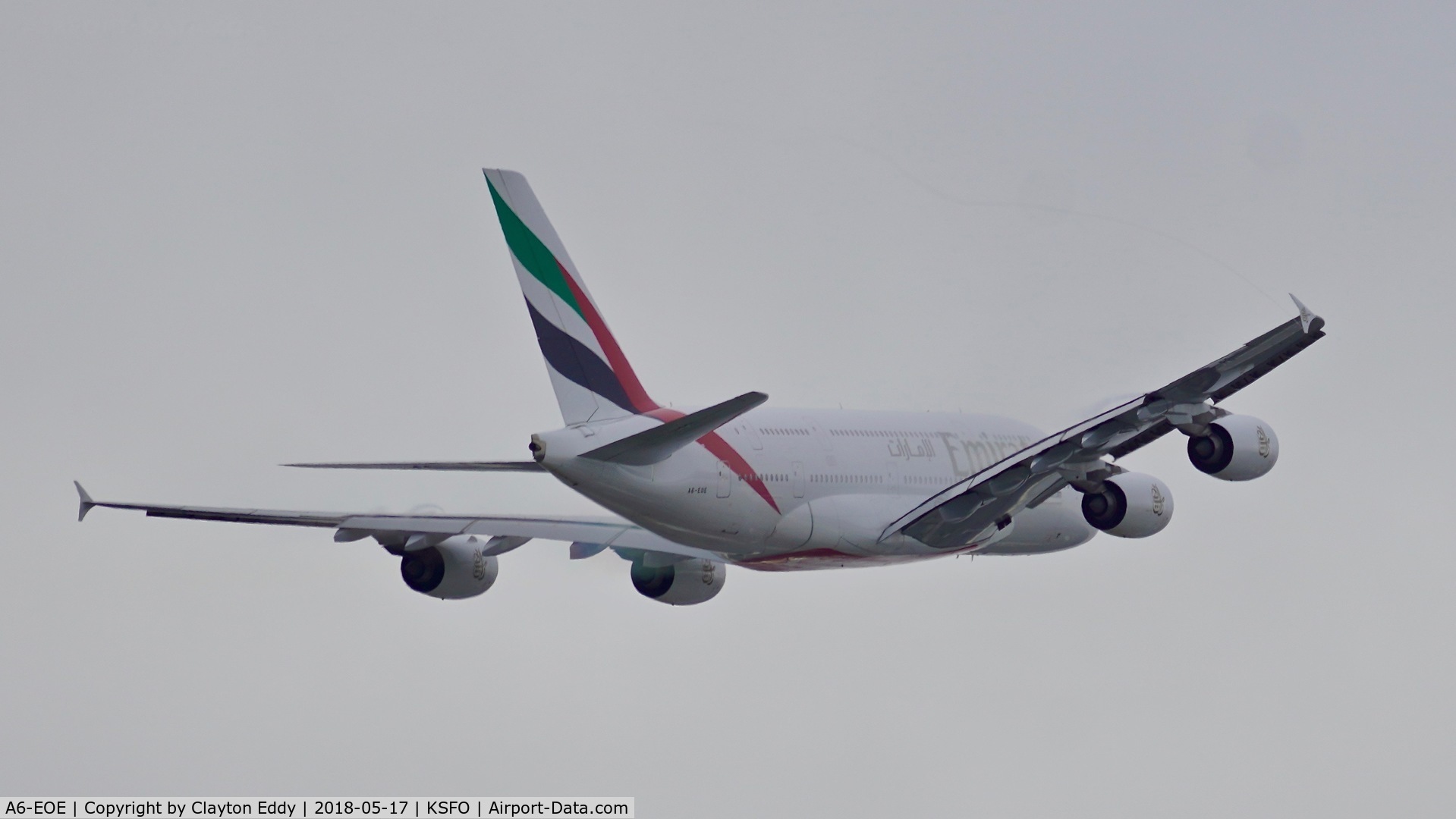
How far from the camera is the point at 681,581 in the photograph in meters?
36.2

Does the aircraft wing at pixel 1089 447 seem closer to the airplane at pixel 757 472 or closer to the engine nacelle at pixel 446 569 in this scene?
the airplane at pixel 757 472

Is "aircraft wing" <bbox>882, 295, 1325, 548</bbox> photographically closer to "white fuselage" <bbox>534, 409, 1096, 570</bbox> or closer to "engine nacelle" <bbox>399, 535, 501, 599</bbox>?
"white fuselage" <bbox>534, 409, 1096, 570</bbox>

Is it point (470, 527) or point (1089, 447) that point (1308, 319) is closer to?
point (1089, 447)

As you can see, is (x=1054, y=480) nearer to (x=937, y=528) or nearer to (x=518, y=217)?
(x=937, y=528)

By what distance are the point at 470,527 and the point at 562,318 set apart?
487 cm

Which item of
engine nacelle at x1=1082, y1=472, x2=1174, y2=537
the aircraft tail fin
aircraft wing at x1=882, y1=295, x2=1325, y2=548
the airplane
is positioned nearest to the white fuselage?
the airplane

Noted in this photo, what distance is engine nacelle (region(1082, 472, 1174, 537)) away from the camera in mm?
32875

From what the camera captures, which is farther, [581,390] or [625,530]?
[625,530]

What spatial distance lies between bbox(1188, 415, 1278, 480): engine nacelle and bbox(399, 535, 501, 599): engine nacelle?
520 inches

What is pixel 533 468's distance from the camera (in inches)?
1112

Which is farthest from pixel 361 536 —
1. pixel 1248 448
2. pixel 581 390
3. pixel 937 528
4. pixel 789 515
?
pixel 1248 448

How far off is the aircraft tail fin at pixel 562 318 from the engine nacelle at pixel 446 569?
612 cm

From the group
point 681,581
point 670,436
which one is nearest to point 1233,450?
point 670,436

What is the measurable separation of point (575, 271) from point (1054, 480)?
29.1 ft
